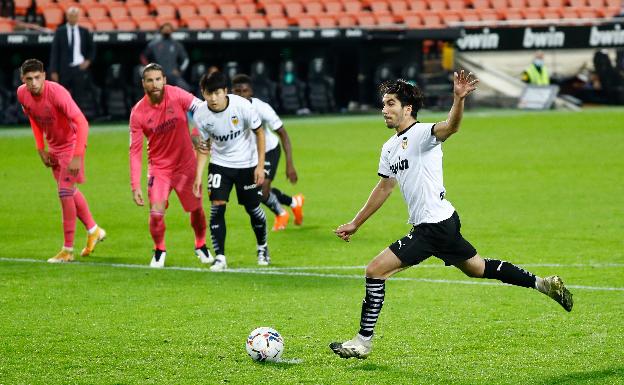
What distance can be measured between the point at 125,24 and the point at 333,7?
19.5ft

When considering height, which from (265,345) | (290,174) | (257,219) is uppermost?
(265,345)

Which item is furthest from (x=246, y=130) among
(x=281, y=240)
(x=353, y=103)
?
(x=353, y=103)

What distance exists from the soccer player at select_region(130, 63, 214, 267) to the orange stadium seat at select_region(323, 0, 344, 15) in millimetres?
19888

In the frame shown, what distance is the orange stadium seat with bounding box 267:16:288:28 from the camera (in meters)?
29.6

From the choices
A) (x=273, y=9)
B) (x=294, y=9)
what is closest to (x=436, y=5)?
(x=294, y=9)

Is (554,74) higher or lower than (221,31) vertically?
lower

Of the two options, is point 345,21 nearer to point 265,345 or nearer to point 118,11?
point 118,11

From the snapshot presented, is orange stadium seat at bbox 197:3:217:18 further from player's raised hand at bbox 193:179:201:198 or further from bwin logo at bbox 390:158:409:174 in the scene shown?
bwin logo at bbox 390:158:409:174

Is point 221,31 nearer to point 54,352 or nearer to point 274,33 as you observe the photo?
point 274,33

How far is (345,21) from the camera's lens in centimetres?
3088

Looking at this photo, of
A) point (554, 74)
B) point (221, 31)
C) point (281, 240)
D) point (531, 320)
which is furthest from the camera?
point (554, 74)

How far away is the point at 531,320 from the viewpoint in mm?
8984

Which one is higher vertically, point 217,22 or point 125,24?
point 125,24

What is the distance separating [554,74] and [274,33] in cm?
867
